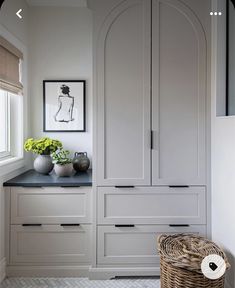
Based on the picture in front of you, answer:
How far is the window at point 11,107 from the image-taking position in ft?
9.00

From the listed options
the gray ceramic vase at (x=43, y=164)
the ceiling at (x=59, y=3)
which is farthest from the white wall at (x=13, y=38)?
the gray ceramic vase at (x=43, y=164)

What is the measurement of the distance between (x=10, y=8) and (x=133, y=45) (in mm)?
1237

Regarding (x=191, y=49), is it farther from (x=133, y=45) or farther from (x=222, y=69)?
(x=133, y=45)

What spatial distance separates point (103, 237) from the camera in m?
2.63

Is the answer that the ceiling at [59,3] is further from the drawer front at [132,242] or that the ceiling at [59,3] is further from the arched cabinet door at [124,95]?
the drawer front at [132,242]

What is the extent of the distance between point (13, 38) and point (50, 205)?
5.27 feet

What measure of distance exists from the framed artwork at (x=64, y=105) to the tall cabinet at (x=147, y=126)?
2.57 feet

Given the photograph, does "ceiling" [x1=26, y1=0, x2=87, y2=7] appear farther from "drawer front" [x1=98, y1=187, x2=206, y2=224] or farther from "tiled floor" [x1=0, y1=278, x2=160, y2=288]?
"tiled floor" [x1=0, y1=278, x2=160, y2=288]

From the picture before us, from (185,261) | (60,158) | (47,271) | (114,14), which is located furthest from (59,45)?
(185,261)

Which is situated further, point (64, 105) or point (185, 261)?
point (64, 105)

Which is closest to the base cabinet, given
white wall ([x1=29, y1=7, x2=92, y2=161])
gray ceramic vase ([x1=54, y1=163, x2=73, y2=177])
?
gray ceramic vase ([x1=54, y1=163, x2=73, y2=177])

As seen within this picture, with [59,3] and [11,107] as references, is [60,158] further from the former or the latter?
[59,3]

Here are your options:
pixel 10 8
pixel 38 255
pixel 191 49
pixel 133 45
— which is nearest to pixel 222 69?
pixel 191 49

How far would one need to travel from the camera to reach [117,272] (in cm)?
264
